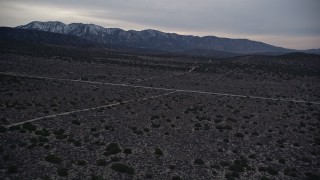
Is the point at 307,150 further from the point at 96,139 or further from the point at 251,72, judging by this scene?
the point at 251,72

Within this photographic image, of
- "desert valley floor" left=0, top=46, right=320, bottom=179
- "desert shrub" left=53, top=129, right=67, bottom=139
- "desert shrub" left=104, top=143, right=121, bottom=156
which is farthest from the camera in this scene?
"desert shrub" left=53, top=129, right=67, bottom=139

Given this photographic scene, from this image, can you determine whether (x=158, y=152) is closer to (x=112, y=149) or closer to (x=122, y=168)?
(x=112, y=149)

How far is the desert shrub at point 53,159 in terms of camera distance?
67.2 feet


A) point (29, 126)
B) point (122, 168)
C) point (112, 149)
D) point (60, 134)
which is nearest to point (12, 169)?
point (122, 168)

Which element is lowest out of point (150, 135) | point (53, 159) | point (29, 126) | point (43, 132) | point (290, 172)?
point (290, 172)

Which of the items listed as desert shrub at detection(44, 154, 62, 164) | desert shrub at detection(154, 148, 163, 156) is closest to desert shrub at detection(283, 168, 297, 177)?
desert shrub at detection(154, 148, 163, 156)

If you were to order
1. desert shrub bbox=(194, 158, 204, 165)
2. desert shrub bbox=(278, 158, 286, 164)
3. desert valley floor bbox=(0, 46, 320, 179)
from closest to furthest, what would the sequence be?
desert valley floor bbox=(0, 46, 320, 179) < desert shrub bbox=(194, 158, 204, 165) < desert shrub bbox=(278, 158, 286, 164)

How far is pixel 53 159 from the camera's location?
20.6 metres

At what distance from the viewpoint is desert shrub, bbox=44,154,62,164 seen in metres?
20.5

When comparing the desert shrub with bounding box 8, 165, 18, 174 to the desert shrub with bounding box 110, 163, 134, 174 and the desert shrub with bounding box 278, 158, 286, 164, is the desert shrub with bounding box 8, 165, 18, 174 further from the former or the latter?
the desert shrub with bounding box 278, 158, 286, 164

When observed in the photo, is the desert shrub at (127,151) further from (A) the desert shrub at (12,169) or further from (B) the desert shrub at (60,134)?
(A) the desert shrub at (12,169)

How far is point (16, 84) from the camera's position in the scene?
5078 centimetres

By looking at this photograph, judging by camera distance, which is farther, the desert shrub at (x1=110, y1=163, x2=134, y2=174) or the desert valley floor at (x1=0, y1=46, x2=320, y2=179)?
the desert valley floor at (x1=0, y1=46, x2=320, y2=179)

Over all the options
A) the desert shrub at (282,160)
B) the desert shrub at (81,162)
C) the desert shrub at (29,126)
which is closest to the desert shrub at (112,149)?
the desert shrub at (81,162)
